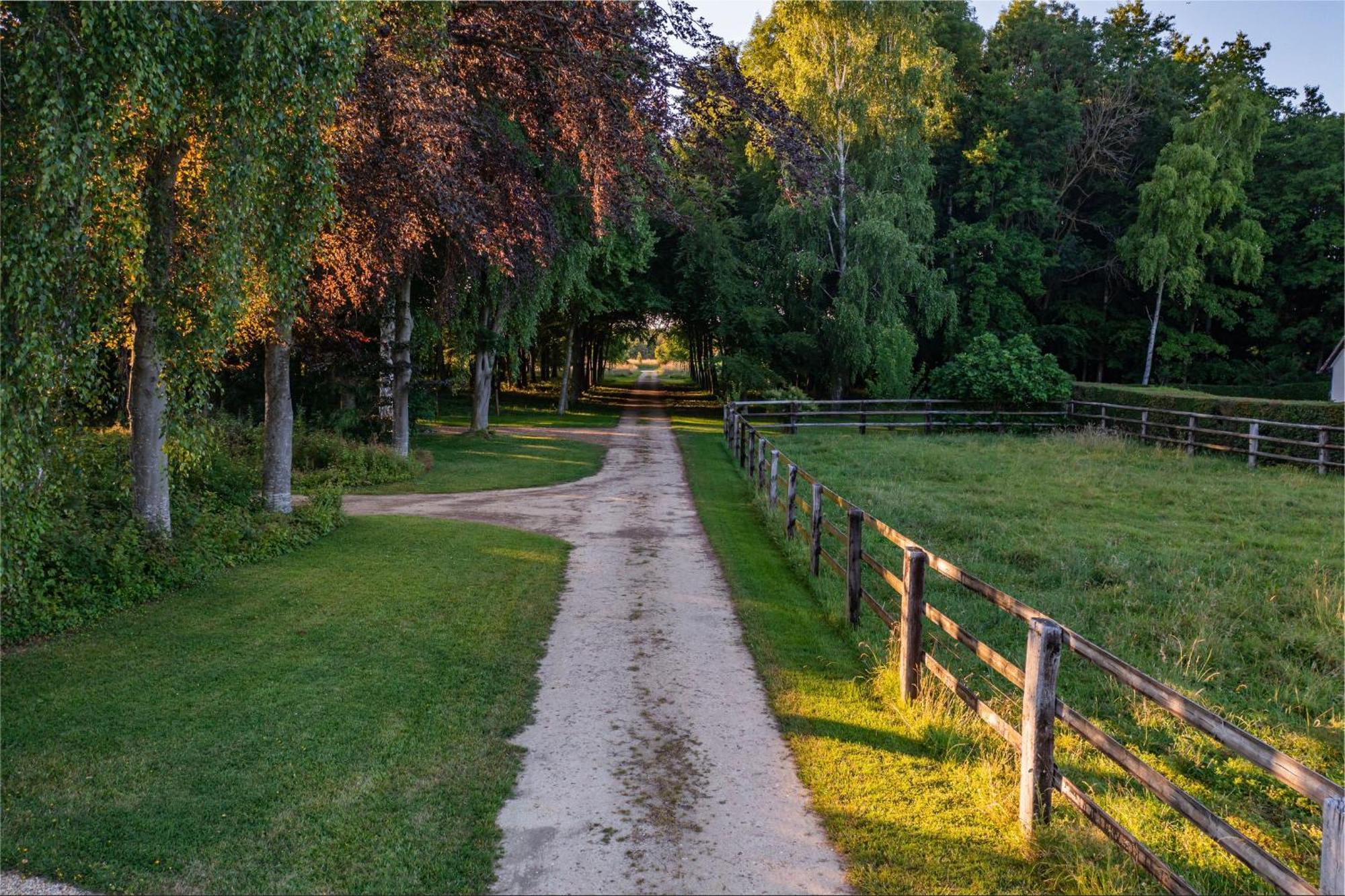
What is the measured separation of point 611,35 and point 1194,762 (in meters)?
9.62

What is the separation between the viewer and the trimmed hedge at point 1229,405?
20250mm

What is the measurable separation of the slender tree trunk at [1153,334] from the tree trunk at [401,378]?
31.9 m

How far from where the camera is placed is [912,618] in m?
6.50

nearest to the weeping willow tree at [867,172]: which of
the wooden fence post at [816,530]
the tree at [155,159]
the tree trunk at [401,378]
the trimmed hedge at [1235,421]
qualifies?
the trimmed hedge at [1235,421]

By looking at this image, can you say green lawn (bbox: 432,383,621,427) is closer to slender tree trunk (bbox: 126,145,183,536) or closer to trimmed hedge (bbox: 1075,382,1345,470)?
trimmed hedge (bbox: 1075,382,1345,470)

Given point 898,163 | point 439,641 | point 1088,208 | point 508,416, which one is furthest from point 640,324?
point 439,641

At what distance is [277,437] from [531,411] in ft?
93.5

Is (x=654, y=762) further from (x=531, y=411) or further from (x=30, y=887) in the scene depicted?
(x=531, y=411)

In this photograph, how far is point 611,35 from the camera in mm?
11125

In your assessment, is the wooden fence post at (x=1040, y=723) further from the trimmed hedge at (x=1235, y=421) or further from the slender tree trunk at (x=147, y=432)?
the trimmed hedge at (x=1235, y=421)

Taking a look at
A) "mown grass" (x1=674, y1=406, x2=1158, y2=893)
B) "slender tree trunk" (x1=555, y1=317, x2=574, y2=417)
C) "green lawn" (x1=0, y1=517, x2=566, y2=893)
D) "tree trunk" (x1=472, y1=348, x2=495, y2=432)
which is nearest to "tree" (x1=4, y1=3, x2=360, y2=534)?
"green lawn" (x1=0, y1=517, x2=566, y2=893)

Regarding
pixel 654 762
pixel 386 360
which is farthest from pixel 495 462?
pixel 654 762

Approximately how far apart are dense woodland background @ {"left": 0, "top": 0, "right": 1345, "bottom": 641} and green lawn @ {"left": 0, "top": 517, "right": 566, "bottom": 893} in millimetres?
1062

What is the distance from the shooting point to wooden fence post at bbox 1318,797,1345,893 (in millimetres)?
2820
